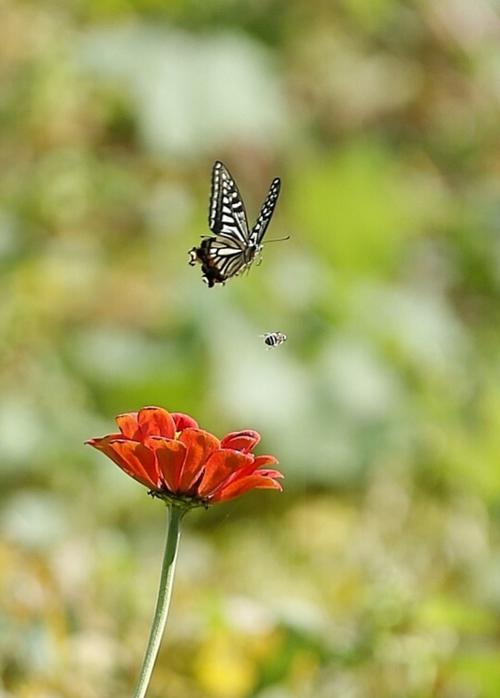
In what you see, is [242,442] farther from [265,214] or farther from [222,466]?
[265,214]

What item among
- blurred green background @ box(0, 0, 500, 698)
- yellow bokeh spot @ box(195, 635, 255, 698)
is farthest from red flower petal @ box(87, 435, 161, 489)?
yellow bokeh spot @ box(195, 635, 255, 698)

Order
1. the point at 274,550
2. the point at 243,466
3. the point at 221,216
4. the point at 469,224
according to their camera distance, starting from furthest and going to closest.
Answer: the point at 469,224 → the point at 274,550 → the point at 221,216 → the point at 243,466

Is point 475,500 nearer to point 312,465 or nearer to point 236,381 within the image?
point 312,465

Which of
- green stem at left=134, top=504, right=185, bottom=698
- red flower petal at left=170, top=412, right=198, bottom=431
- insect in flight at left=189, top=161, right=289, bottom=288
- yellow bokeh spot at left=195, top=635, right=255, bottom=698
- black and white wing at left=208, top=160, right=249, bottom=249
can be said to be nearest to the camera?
green stem at left=134, top=504, right=185, bottom=698

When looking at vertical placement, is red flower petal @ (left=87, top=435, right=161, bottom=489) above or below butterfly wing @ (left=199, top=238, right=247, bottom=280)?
below

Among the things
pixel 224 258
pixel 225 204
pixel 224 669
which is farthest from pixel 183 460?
pixel 224 669

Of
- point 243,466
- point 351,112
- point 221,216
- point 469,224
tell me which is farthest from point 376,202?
point 243,466

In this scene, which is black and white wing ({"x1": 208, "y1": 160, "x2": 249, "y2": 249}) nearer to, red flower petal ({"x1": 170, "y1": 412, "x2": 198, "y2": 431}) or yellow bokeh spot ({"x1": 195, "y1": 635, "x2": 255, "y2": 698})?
red flower petal ({"x1": 170, "y1": 412, "x2": 198, "y2": 431})

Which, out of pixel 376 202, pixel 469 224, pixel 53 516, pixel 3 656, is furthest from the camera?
pixel 469 224
